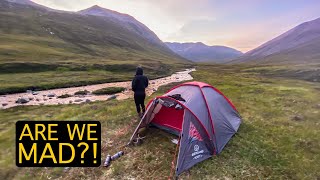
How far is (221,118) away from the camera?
14602 mm

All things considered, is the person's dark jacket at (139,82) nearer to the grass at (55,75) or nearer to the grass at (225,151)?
the grass at (225,151)

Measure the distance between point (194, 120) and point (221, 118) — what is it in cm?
269

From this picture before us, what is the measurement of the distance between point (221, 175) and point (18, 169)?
9944mm

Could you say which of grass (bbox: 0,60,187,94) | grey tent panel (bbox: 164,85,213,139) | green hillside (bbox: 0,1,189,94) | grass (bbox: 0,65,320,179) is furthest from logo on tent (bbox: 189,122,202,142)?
green hillside (bbox: 0,1,189,94)

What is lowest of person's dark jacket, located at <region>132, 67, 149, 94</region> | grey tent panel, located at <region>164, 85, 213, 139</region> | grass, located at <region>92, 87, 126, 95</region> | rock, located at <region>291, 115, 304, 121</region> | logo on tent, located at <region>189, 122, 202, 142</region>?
grass, located at <region>92, 87, 126, 95</region>

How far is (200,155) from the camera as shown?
468 inches

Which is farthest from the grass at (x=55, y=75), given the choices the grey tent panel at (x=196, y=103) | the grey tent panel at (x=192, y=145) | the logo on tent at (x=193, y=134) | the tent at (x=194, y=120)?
the logo on tent at (x=193, y=134)

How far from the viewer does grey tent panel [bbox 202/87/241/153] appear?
13461 mm

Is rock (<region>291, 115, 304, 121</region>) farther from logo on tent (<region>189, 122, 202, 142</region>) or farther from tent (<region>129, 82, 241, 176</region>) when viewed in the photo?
logo on tent (<region>189, 122, 202, 142</region>)

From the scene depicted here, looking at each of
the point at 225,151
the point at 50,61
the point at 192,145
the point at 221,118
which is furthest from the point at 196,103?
the point at 50,61

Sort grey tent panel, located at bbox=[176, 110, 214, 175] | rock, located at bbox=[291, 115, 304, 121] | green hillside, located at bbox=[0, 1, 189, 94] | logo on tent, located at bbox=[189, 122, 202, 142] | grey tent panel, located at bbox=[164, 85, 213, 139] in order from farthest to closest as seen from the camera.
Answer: green hillside, located at bbox=[0, 1, 189, 94], rock, located at bbox=[291, 115, 304, 121], grey tent panel, located at bbox=[164, 85, 213, 139], logo on tent, located at bbox=[189, 122, 202, 142], grey tent panel, located at bbox=[176, 110, 214, 175]

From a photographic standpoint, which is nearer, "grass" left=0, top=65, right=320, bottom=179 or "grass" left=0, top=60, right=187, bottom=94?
"grass" left=0, top=65, right=320, bottom=179

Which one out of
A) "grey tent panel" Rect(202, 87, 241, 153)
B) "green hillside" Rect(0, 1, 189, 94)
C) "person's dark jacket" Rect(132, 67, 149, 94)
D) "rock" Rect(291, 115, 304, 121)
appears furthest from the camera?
"green hillside" Rect(0, 1, 189, 94)

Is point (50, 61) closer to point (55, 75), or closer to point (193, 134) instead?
point (55, 75)
